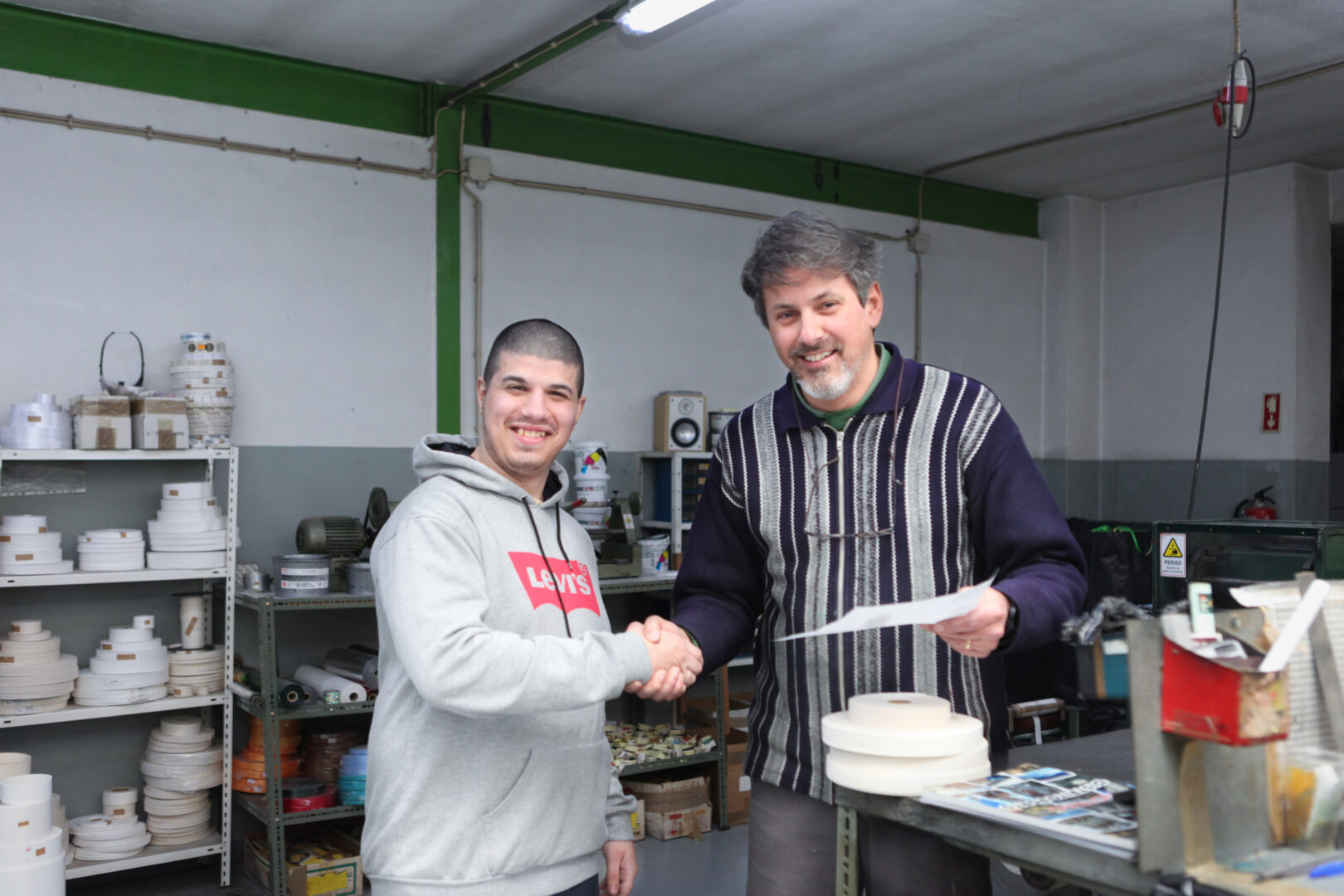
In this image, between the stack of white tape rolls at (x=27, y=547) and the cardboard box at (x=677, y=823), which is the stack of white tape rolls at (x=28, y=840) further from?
the cardboard box at (x=677, y=823)

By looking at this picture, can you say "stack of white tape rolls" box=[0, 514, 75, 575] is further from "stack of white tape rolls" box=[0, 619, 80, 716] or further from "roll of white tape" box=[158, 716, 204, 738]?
"roll of white tape" box=[158, 716, 204, 738]

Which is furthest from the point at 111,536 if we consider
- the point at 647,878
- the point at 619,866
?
the point at 619,866

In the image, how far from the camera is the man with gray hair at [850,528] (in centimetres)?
194

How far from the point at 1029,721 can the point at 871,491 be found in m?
2.79

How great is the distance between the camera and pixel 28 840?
3.35m

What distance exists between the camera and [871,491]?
6.58ft

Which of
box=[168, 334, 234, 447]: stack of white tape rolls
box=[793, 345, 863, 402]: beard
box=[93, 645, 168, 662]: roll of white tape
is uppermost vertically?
box=[168, 334, 234, 447]: stack of white tape rolls

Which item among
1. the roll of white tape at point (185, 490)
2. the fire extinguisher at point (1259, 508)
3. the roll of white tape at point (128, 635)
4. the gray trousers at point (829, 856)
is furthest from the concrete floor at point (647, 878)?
the fire extinguisher at point (1259, 508)

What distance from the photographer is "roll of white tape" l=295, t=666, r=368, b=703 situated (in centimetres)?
418

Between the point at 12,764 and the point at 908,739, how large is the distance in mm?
3347

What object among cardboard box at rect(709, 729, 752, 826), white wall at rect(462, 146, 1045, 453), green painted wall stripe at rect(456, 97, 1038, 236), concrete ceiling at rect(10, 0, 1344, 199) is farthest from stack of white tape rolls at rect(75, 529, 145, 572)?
cardboard box at rect(709, 729, 752, 826)

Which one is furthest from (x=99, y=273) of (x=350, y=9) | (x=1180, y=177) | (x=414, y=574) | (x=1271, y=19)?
(x=1180, y=177)

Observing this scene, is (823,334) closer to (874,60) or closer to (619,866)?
(619,866)

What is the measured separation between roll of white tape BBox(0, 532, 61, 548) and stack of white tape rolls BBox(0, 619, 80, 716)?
0.91ft
